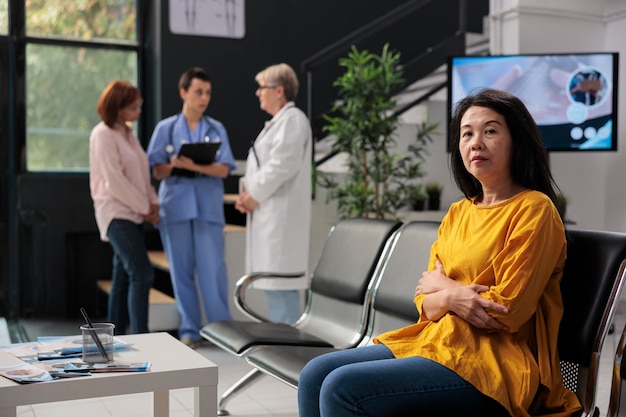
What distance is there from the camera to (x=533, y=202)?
2037 mm

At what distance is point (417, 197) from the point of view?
240 inches

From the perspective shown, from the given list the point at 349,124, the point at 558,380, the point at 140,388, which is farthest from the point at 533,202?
the point at 349,124

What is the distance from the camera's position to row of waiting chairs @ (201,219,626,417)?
7.00ft

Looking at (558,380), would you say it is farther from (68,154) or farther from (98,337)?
(68,154)

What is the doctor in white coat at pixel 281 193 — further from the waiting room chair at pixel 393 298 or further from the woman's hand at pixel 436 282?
the woman's hand at pixel 436 282

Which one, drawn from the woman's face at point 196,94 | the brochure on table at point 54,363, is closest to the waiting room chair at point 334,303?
the brochure on table at point 54,363

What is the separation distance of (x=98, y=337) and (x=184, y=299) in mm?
2560

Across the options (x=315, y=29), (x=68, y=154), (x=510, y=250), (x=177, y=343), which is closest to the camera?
(x=510, y=250)

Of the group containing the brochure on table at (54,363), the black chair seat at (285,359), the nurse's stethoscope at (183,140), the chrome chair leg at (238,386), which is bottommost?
the chrome chair leg at (238,386)

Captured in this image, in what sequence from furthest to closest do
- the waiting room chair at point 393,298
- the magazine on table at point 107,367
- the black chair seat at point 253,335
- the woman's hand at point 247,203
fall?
the woman's hand at point 247,203, the black chair seat at point 253,335, the waiting room chair at point 393,298, the magazine on table at point 107,367

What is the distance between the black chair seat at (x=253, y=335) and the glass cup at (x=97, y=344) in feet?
2.23

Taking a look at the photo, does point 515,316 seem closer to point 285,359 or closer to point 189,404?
point 285,359

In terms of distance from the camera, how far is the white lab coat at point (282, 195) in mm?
4477

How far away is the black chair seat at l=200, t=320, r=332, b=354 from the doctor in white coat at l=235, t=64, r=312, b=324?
1.05 m
